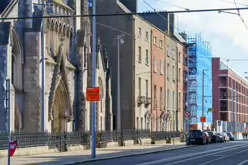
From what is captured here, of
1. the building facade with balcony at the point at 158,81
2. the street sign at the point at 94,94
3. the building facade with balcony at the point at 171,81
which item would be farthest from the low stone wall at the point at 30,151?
the building facade with balcony at the point at 171,81

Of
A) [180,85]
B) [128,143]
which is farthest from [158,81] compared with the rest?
[128,143]

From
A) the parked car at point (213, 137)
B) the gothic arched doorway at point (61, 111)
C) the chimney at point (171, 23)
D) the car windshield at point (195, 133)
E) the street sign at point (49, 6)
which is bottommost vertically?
the parked car at point (213, 137)

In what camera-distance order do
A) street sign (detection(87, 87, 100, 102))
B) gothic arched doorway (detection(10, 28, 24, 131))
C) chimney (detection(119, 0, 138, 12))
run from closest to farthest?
street sign (detection(87, 87, 100, 102)) → gothic arched doorway (detection(10, 28, 24, 131)) → chimney (detection(119, 0, 138, 12))

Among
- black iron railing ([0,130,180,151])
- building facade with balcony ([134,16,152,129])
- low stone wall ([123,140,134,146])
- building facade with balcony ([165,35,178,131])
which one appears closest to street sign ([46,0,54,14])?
black iron railing ([0,130,180,151])

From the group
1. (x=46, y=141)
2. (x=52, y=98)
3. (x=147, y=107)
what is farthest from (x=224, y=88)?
(x=46, y=141)

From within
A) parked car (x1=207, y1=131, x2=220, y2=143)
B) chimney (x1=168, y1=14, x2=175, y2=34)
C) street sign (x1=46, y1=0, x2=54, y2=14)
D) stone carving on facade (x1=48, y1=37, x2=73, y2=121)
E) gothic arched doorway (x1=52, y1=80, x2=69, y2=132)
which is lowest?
parked car (x1=207, y1=131, x2=220, y2=143)

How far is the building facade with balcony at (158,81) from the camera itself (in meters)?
69.0

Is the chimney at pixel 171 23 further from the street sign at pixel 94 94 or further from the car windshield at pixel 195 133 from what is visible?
the street sign at pixel 94 94

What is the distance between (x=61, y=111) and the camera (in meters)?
50.8

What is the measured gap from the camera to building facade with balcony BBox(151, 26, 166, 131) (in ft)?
226

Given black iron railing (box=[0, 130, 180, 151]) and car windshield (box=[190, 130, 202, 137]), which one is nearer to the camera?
black iron railing (box=[0, 130, 180, 151])

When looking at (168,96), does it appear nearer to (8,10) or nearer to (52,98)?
(52,98)

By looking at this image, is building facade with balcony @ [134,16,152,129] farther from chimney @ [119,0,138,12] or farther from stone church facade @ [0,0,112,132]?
stone church facade @ [0,0,112,132]

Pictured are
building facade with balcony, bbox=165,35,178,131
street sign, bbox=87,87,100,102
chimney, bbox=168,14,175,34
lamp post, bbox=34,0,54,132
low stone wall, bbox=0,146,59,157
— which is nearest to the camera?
low stone wall, bbox=0,146,59,157
